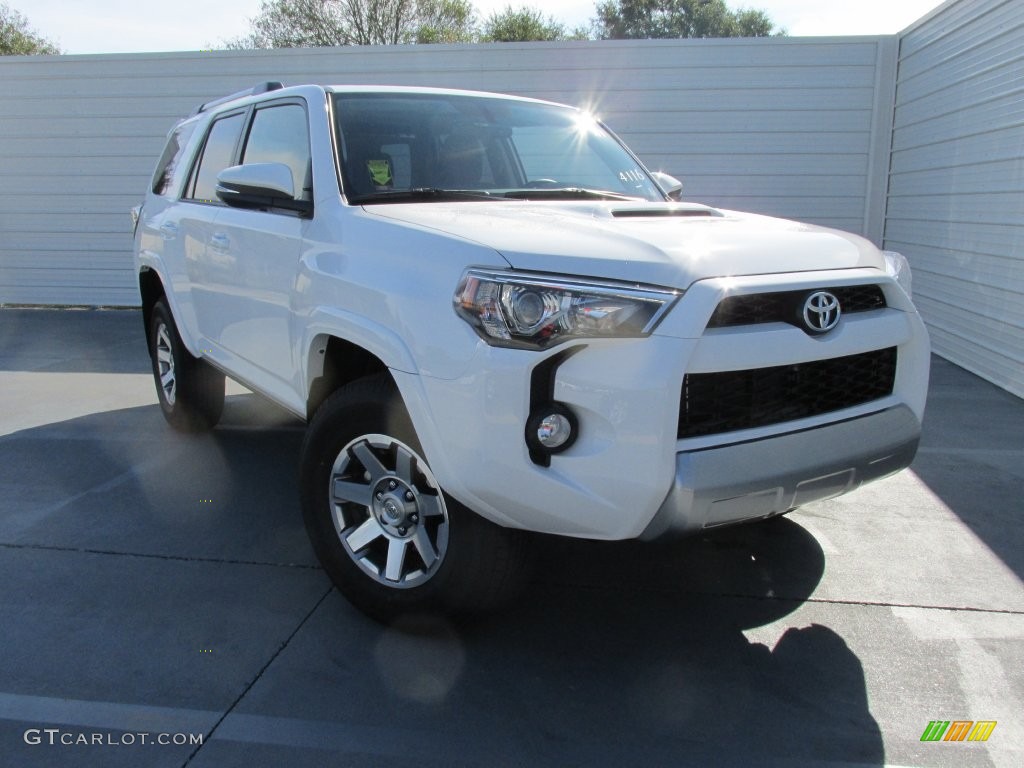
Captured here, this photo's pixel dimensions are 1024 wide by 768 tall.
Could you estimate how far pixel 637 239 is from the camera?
255cm

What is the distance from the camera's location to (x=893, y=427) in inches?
110

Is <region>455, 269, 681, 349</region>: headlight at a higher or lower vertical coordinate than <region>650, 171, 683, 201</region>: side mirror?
lower

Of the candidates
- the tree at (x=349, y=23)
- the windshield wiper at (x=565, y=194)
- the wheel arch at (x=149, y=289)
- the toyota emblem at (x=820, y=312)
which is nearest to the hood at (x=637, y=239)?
the toyota emblem at (x=820, y=312)

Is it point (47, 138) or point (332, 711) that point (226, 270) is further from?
point (47, 138)

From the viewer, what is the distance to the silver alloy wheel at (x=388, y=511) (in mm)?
2762

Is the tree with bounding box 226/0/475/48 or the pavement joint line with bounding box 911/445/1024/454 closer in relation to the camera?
the pavement joint line with bounding box 911/445/1024/454

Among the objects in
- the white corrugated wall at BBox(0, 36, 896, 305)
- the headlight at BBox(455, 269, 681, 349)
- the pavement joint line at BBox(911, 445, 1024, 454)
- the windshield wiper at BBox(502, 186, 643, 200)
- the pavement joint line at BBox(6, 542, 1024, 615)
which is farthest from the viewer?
the white corrugated wall at BBox(0, 36, 896, 305)

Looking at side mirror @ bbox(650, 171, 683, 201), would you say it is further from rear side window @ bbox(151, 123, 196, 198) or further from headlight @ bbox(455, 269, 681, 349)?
rear side window @ bbox(151, 123, 196, 198)

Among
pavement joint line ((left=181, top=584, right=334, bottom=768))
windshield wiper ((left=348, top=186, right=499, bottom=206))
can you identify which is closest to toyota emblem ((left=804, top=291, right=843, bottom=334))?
windshield wiper ((left=348, top=186, right=499, bottom=206))

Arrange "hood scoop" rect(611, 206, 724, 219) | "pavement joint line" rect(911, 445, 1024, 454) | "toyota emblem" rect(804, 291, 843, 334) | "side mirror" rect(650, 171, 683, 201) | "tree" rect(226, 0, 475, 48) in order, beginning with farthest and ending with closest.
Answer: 1. "tree" rect(226, 0, 475, 48)
2. "pavement joint line" rect(911, 445, 1024, 454)
3. "side mirror" rect(650, 171, 683, 201)
4. "hood scoop" rect(611, 206, 724, 219)
5. "toyota emblem" rect(804, 291, 843, 334)

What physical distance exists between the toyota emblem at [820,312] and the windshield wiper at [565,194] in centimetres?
130

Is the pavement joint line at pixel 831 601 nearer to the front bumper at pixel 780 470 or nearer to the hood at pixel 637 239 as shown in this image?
the front bumper at pixel 780 470

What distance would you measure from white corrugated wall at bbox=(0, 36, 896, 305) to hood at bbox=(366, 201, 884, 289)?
721 cm

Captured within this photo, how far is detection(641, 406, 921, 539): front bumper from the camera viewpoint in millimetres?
2311
